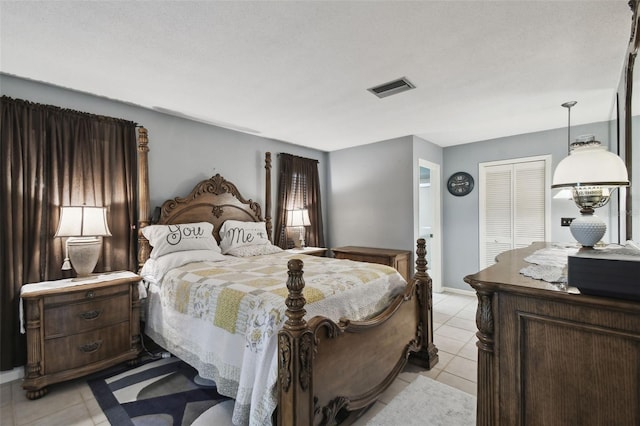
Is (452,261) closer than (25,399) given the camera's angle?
No

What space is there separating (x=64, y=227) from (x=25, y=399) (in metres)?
1.22

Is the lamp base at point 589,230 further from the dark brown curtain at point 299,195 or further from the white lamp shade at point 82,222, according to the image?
the dark brown curtain at point 299,195

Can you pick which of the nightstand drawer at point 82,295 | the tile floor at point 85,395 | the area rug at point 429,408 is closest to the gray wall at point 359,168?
the nightstand drawer at point 82,295

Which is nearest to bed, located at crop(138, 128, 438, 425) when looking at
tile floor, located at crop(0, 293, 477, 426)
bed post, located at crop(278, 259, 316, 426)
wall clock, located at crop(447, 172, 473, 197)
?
bed post, located at crop(278, 259, 316, 426)

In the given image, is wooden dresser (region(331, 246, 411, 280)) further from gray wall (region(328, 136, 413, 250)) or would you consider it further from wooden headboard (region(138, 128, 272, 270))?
wooden headboard (region(138, 128, 272, 270))

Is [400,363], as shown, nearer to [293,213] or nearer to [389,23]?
[389,23]

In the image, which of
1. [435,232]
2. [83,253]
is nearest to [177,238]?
[83,253]

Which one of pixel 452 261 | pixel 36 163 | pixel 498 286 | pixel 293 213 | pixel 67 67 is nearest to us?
pixel 498 286

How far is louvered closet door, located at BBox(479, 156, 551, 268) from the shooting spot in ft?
12.9

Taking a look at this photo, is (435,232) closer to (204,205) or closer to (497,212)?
(497,212)

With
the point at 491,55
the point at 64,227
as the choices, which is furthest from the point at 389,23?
the point at 64,227

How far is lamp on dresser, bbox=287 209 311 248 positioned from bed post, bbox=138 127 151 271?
193 centimetres

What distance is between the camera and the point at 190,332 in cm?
210

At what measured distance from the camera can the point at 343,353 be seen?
1.67m
